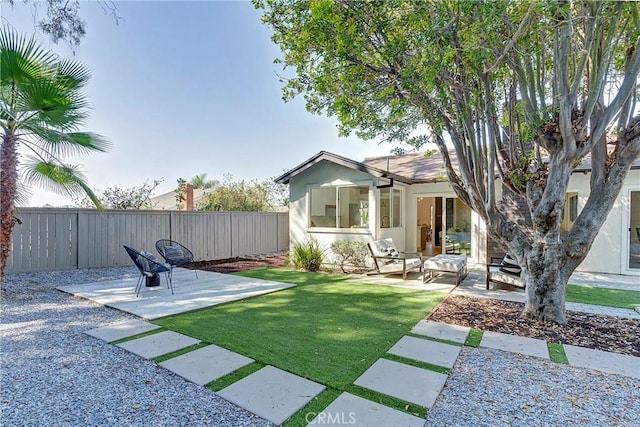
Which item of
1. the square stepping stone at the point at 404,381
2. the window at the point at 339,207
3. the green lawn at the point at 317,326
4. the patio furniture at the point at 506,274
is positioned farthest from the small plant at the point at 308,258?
the square stepping stone at the point at 404,381

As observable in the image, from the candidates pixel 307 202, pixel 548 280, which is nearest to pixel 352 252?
pixel 307 202

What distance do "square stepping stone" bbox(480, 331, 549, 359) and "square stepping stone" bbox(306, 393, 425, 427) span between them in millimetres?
2245

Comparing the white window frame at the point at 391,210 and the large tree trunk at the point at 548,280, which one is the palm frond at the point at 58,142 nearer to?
the white window frame at the point at 391,210

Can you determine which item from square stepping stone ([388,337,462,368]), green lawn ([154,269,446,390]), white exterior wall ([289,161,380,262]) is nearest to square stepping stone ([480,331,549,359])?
square stepping stone ([388,337,462,368])

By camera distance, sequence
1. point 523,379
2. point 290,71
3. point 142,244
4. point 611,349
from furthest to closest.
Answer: point 142,244, point 290,71, point 611,349, point 523,379

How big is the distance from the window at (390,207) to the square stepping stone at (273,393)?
8.28 m

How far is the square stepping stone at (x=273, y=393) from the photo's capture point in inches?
108

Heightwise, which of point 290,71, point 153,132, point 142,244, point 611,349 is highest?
point 153,132

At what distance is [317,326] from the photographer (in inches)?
197

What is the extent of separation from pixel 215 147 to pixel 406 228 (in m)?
16.0

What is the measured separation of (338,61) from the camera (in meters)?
5.52

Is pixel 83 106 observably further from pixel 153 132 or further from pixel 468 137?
pixel 153 132

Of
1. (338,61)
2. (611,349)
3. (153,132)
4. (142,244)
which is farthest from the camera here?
(153,132)

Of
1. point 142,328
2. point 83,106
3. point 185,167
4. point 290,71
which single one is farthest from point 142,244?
point 185,167
